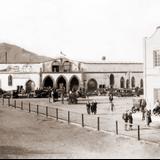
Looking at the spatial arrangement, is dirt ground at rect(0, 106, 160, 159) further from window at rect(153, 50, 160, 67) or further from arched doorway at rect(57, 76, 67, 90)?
arched doorway at rect(57, 76, 67, 90)

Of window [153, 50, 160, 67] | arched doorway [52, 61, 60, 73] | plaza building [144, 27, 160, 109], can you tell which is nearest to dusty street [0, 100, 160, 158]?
plaza building [144, 27, 160, 109]

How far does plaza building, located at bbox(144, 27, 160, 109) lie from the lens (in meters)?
28.0

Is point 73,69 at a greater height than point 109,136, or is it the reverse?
point 73,69

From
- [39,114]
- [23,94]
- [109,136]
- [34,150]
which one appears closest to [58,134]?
[109,136]

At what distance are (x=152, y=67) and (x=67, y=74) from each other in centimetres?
3400

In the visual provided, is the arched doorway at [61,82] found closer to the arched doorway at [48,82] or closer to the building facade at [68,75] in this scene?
the building facade at [68,75]

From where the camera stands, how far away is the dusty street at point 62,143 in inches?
611

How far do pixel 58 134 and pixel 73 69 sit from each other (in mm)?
43011


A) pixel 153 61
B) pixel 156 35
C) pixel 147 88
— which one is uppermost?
pixel 156 35

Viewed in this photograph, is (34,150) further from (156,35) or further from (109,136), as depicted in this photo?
(156,35)

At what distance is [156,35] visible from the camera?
27.9 meters

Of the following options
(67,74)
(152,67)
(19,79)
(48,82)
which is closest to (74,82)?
(67,74)

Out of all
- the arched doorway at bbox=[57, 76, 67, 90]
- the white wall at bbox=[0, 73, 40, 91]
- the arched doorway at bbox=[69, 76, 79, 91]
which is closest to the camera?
the white wall at bbox=[0, 73, 40, 91]

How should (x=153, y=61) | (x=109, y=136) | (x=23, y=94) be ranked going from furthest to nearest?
1. (x=23, y=94)
2. (x=153, y=61)
3. (x=109, y=136)
